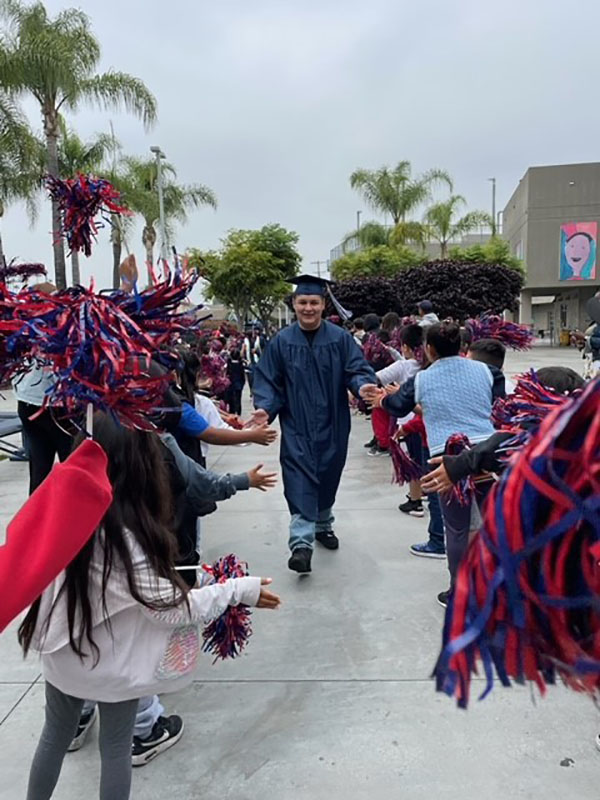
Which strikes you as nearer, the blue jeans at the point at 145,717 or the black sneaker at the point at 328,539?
the blue jeans at the point at 145,717

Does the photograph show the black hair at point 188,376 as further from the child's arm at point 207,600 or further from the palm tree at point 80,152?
the palm tree at point 80,152

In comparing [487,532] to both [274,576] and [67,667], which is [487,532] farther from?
[274,576]

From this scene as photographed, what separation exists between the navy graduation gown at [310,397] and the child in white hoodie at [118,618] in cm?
235

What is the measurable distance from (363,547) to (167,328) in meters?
3.15

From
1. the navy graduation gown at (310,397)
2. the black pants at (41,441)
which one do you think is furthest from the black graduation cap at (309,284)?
the black pants at (41,441)

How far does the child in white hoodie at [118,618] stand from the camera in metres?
1.77

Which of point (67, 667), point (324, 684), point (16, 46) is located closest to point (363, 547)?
point (324, 684)

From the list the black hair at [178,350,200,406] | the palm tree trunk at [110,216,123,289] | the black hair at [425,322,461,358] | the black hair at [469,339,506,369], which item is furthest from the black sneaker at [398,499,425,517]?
the palm tree trunk at [110,216,123,289]

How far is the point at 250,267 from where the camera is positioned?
28.5m

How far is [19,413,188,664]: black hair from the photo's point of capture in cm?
176

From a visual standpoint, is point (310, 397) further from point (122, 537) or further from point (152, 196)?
point (152, 196)

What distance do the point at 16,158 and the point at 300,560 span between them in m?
17.6

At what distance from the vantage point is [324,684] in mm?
2871

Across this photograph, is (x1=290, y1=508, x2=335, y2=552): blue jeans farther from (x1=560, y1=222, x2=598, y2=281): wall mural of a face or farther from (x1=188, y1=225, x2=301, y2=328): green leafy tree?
(x1=560, y1=222, x2=598, y2=281): wall mural of a face
